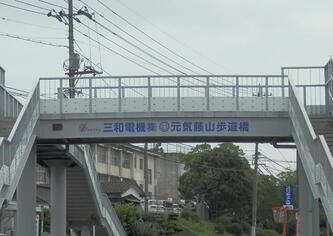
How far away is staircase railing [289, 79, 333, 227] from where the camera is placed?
710 inches

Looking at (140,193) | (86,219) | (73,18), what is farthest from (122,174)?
(86,219)

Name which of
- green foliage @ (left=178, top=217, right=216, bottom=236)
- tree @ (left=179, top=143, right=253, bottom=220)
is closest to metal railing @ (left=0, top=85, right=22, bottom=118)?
green foliage @ (left=178, top=217, right=216, bottom=236)

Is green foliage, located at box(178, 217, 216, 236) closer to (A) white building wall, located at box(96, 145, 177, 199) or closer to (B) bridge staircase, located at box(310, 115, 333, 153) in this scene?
(A) white building wall, located at box(96, 145, 177, 199)

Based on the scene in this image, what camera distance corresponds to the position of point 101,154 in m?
92.1

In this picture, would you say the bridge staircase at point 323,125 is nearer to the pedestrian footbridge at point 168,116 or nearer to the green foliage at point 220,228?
the pedestrian footbridge at point 168,116

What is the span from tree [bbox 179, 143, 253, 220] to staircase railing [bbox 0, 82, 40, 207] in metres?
51.0

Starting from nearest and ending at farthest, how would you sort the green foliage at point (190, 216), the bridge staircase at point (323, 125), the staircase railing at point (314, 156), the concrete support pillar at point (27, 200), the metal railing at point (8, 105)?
the staircase railing at point (314, 156), the bridge staircase at point (323, 125), the metal railing at point (8, 105), the concrete support pillar at point (27, 200), the green foliage at point (190, 216)

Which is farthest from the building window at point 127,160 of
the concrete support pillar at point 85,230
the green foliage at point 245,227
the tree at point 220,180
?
the concrete support pillar at point 85,230

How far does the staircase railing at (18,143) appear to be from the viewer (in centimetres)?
1977

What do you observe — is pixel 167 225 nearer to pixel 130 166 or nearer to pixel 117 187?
pixel 117 187

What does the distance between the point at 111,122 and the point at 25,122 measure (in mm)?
3533

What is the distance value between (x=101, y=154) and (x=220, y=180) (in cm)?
2254

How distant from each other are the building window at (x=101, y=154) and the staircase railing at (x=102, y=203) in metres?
53.7

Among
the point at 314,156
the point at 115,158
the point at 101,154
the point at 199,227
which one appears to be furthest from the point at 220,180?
the point at 314,156
